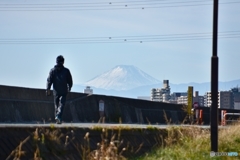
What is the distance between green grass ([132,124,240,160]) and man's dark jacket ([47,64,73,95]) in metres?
3.64

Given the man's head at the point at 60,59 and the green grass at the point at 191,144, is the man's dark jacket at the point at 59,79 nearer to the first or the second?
the man's head at the point at 60,59

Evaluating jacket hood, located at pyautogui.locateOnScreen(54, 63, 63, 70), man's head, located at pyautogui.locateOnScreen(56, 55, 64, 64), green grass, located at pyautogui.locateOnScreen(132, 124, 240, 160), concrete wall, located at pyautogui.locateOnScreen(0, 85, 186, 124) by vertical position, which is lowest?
green grass, located at pyautogui.locateOnScreen(132, 124, 240, 160)

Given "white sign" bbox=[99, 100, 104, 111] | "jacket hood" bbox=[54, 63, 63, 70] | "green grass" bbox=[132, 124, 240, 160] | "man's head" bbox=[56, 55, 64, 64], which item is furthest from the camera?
"white sign" bbox=[99, 100, 104, 111]

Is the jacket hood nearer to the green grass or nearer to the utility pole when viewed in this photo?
the green grass

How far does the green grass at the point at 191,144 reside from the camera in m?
17.0

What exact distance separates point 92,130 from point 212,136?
8.43 feet

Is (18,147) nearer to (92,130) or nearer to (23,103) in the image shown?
(92,130)

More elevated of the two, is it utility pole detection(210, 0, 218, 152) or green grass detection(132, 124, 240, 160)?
utility pole detection(210, 0, 218, 152)

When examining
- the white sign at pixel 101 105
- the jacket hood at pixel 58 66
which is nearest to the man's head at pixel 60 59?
the jacket hood at pixel 58 66

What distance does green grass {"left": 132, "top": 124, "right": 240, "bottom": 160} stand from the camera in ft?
55.8

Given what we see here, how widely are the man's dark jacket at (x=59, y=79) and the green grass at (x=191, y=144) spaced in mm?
3641

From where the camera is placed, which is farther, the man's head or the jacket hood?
the jacket hood

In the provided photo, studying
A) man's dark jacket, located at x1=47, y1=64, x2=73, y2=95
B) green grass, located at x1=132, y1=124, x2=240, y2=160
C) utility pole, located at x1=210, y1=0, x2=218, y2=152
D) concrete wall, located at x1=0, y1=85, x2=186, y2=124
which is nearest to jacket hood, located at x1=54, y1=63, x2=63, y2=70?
man's dark jacket, located at x1=47, y1=64, x2=73, y2=95

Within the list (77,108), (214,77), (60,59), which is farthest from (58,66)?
(77,108)
